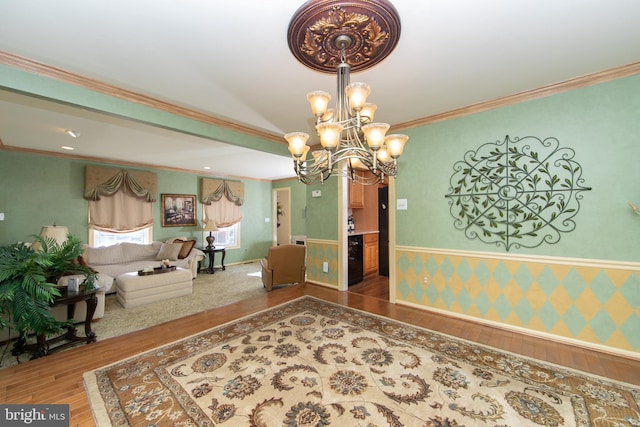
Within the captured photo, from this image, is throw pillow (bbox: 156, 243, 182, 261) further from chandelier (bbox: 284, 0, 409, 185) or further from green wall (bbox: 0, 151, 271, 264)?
chandelier (bbox: 284, 0, 409, 185)

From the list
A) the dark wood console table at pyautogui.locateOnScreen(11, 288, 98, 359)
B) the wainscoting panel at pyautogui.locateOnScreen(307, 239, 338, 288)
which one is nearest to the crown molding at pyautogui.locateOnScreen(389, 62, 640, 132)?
the wainscoting panel at pyautogui.locateOnScreen(307, 239, 338, 288)

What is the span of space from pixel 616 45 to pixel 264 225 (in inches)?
307

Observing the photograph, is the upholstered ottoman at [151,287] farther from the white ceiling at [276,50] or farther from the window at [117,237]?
the white ceiling at [276,50]

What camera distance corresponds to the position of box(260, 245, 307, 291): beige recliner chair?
4477 millimetres

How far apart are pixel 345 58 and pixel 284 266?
3463mm

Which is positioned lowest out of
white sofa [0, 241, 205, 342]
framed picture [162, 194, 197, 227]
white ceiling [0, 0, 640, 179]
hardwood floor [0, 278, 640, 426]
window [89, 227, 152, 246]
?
hardwood floor [0, 278, 640, 426]

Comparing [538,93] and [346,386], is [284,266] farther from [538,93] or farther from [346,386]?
[538,93]

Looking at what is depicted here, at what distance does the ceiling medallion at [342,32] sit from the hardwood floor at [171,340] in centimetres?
273

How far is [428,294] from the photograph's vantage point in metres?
3.29

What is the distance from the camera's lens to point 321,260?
4.52m

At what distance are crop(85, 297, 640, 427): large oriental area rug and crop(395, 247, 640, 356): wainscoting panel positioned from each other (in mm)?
636

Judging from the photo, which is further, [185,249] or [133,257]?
[185,249]

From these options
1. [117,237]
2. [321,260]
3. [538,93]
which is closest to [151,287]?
[117,237]

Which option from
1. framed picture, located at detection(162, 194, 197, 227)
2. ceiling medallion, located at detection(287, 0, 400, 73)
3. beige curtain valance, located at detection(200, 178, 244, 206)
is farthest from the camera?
beige curtain valance, located at detection(200, 178, 244, 206)
